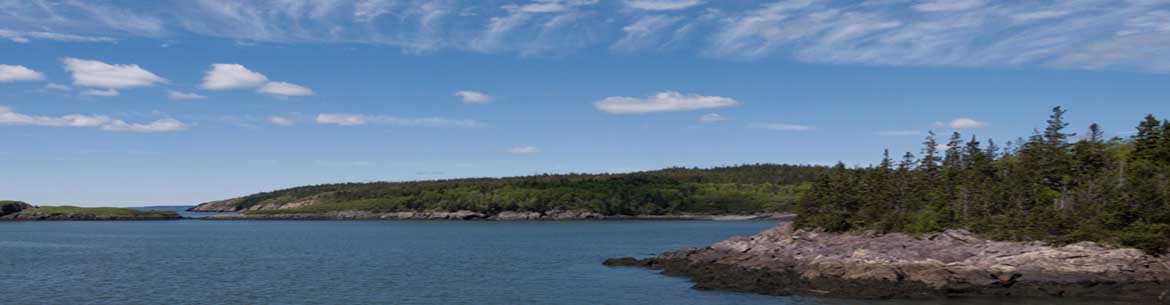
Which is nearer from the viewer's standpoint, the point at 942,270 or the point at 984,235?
the point at 942,270

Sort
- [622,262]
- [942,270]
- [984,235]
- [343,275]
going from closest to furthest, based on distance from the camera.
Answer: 1. [942,270]
2. [984,235]
3. [343,275]
4. [622,262]

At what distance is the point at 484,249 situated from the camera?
383ft

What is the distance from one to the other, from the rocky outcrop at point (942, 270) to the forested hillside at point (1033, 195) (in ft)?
5.62

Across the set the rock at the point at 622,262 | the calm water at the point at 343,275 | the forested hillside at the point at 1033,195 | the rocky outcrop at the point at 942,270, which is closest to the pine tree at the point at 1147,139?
the forested hillside at the point at 1033,195

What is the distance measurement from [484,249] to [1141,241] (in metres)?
77.2

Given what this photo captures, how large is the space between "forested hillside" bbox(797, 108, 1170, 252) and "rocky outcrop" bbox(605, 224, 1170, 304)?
171 cm

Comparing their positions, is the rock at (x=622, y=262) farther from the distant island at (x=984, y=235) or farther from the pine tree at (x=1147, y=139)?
the pine tree at (x=1147, y=139)

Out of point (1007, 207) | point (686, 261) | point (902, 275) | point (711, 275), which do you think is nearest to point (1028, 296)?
point (902, 275)

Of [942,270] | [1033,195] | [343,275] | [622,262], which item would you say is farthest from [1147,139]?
[343,275]

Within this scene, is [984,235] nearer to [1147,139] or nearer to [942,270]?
[942,270]

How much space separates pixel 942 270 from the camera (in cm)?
6159

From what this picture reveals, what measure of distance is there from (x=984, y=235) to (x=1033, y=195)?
8.24 meters

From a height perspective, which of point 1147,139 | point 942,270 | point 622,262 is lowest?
point 942,270

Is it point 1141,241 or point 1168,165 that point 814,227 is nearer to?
point 1141,241
